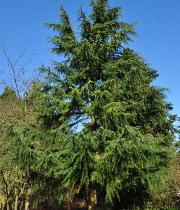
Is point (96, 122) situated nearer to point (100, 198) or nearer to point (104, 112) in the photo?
point (104, 112)

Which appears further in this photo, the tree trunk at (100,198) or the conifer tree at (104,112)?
the tree trunk at (100,198)

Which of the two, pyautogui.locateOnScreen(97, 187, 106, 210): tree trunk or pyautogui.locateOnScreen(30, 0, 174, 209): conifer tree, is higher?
pyautogui.locateOnScreen(30, 0, 174, 209): conifer tree

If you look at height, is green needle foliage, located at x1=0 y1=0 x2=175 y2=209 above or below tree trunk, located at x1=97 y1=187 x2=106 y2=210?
above

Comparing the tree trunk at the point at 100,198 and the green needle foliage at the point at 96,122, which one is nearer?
the green needle foliage at the point at 96,122

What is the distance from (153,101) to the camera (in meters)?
14.7

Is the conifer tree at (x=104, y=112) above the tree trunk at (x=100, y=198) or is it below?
above

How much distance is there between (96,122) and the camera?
14.9 meters

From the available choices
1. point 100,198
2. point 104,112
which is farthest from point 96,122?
point 100,198

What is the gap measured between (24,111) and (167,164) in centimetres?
1041

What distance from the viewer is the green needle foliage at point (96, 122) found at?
41.5 ft

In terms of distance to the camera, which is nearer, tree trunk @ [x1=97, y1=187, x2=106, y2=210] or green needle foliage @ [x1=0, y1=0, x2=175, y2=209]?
green needle foliage @ [x1=0, y1=0, x2=175, y2=209]

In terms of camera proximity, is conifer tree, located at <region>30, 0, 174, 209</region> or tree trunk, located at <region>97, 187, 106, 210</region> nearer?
conifer tree, located at <region>30, 0, 174, 209</region>

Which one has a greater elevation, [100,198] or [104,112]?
[104,112]

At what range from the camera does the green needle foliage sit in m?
12.7
